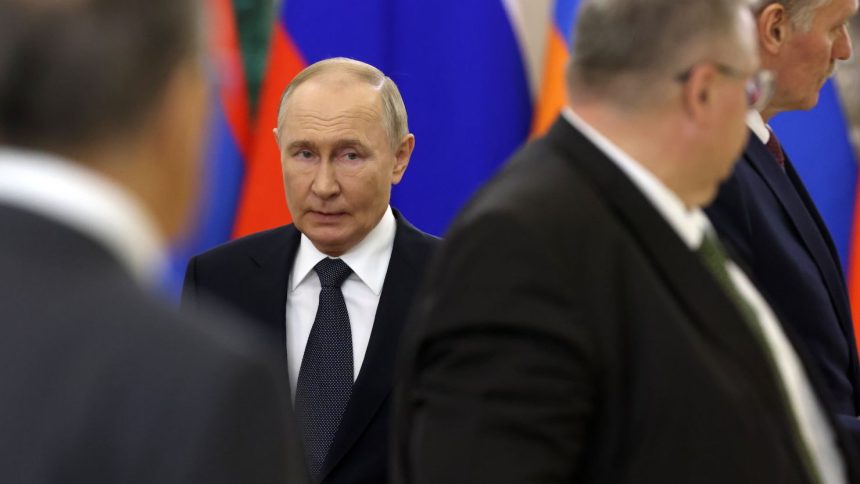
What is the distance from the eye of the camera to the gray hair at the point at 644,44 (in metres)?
1.73

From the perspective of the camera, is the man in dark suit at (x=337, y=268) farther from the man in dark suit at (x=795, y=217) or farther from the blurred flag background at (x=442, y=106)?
the blurred flag background at (x=442, y=106)

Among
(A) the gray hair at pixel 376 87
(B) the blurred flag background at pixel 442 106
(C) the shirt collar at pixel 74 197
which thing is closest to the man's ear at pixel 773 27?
(A) the gray hair at pixel 376 87

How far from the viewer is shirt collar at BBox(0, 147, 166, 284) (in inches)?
29.7

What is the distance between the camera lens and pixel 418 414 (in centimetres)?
169

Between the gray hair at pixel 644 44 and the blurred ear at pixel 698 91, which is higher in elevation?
the gray hair at pixel 644 44

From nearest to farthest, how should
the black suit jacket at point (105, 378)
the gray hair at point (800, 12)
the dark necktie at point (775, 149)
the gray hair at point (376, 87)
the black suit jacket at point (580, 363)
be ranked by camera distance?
1. the black suit jacket at point (105, 378)
2. the black suit jacket at point (580, 363)
3. the gray hair at point (800, 12)
4. the dark necktie at point (775, 149)
5. the gray hair at point (376, 87)

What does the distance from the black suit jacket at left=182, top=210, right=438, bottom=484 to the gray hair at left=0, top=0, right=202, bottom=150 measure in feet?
5.95

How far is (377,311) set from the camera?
268 centimetres

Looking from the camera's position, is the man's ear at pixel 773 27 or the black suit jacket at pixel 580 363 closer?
the black suit jacket at pixel 580 363

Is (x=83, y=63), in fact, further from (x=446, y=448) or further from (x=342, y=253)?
(x=342, y=253)

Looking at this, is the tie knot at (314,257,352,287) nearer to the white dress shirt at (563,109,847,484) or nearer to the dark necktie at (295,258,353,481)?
the dark necktie at (295,258,353,481)

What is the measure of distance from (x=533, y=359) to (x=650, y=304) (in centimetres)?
16

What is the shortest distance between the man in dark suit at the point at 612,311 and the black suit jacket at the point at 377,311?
77 cm

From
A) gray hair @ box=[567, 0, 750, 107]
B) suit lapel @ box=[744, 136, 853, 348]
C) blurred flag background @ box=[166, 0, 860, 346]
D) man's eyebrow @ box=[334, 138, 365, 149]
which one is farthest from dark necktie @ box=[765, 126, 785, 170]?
blurred flag background @ box=[166, 0, 860, 346]
